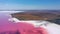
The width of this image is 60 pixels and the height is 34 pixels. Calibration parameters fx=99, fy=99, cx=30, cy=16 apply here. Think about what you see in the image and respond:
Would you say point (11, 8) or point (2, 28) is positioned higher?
point (11, 8)

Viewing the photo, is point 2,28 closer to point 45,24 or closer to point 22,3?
point 22,3

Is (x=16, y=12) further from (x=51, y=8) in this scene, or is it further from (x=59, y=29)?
(x=59, y=29)

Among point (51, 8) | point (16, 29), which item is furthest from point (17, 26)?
point (51, 8)

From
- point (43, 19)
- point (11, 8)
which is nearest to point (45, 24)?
point (43, 19)

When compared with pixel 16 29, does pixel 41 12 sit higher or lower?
higher

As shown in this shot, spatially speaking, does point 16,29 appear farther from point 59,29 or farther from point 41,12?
point 59,29

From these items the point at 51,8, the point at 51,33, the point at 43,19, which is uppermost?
the point at 51,8

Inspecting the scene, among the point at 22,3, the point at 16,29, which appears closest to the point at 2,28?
the point at 16,29
